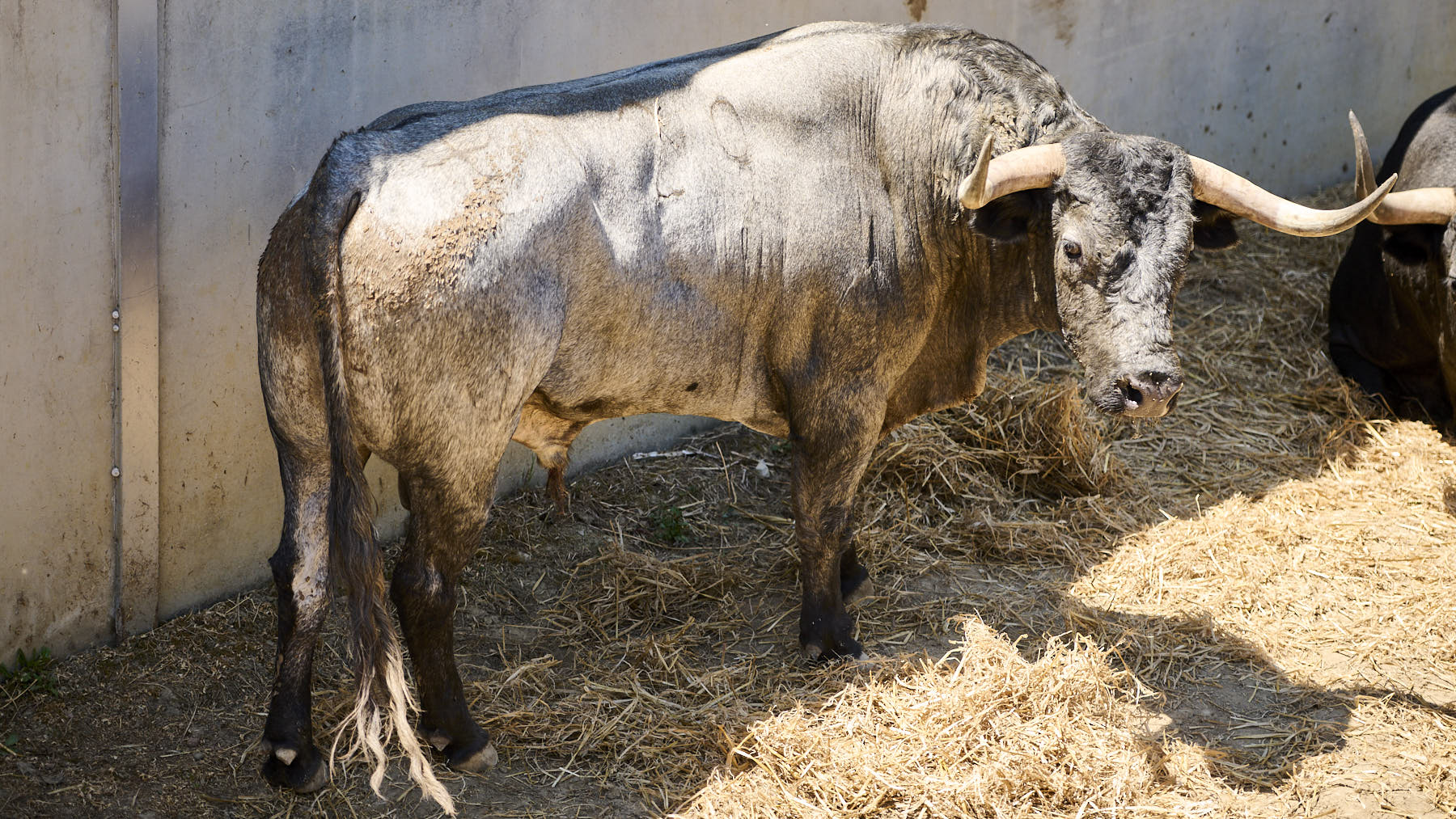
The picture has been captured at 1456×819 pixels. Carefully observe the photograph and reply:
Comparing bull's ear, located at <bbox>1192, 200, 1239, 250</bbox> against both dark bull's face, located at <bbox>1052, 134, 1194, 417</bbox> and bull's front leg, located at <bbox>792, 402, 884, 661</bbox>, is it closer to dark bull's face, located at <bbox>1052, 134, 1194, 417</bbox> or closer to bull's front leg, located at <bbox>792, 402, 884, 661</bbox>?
dark bull's face, located at <bbox>1052, 134, 1194, 417</bbox>

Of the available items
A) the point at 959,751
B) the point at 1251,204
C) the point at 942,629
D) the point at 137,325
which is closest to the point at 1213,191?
the point at 1251,204

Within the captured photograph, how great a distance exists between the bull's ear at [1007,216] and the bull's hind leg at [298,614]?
220cm

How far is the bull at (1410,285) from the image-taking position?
6387mm

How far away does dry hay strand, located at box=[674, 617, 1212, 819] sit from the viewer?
13.4ft

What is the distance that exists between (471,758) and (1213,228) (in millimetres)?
3009

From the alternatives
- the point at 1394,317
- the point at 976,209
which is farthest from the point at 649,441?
the point at 1394,317

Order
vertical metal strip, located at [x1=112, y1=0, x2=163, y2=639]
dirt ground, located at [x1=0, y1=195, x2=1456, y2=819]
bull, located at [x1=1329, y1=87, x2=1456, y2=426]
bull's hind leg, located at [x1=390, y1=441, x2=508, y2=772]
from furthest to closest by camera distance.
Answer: bull, located at [x1=1329, y1=87, x2=1456, y2=426], vertical metal strip, located at [x1=112, y1=0, x2=163, y2=639], dirt ground, located at [x1=0, y1=195, x2=1456, y2=819], bull's hind leg, located at [x1=390, y1=441, x2=508, y2=772]

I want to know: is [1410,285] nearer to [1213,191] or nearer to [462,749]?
[1213,191]

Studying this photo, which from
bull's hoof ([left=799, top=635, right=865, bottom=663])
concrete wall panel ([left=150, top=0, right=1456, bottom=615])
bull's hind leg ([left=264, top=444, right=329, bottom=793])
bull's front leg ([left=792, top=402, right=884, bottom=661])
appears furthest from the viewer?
bull's hoof ([left=799, top=635, right=865, bottom=663])

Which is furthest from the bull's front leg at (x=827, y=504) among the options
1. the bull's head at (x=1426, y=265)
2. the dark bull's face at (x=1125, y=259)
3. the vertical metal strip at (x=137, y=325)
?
the bull's head at (x=1426, y=265)

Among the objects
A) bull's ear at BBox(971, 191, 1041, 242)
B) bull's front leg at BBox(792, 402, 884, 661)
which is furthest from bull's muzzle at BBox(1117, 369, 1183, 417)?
bull's front leg at BBox(792, 402, 884, 661)

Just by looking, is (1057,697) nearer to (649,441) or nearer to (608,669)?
(608,669)

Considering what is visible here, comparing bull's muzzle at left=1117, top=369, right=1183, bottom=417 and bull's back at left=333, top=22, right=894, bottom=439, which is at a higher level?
bull's back at left=333, top=22, right=894, bottom=439

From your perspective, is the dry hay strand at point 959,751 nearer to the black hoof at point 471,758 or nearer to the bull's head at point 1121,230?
the black hoof at point 471,758
